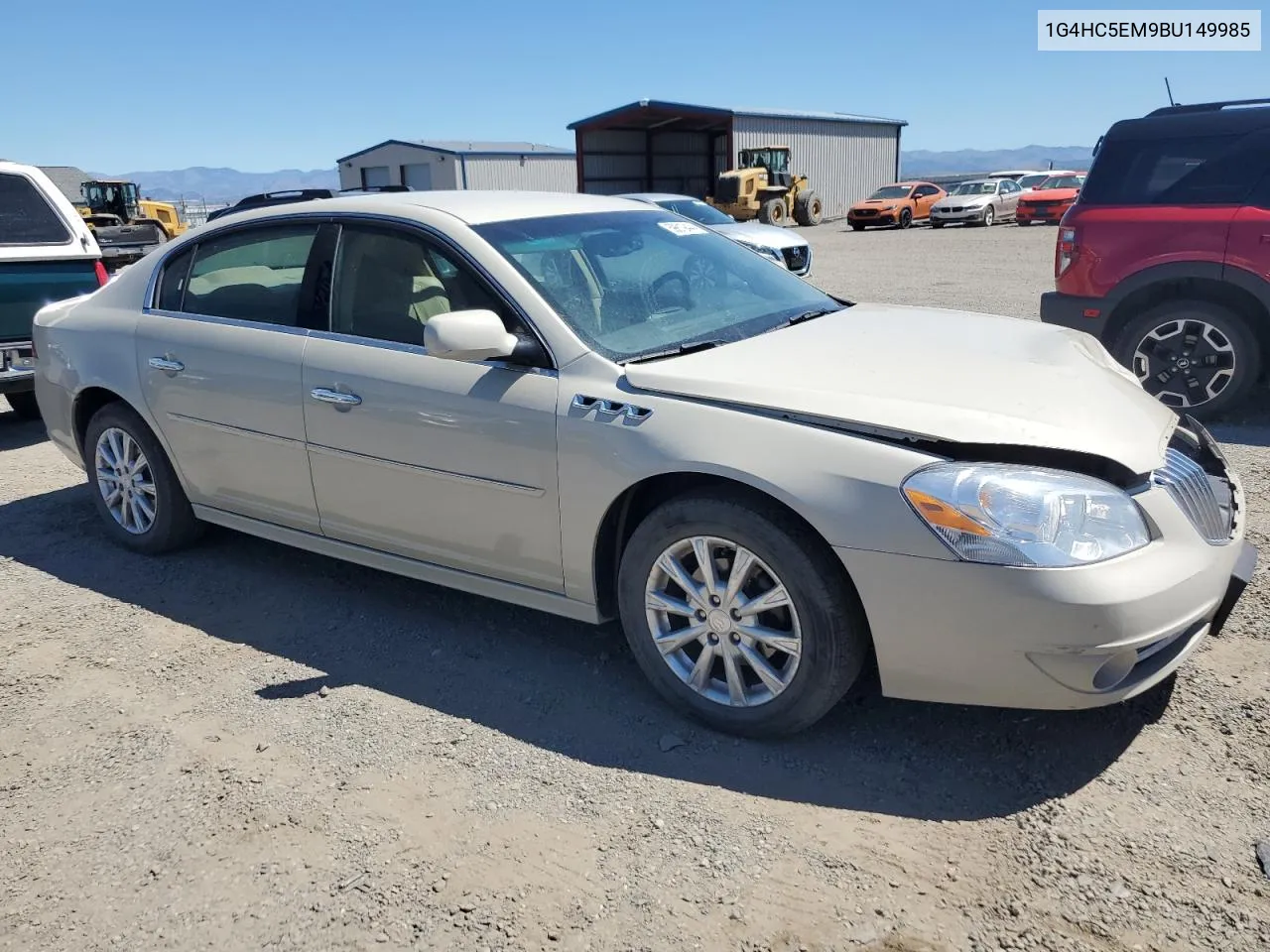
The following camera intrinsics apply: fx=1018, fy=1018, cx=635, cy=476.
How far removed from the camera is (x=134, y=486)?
4.87 meters

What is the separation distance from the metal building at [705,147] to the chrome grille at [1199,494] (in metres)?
38.1

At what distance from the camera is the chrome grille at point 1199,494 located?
114 inches

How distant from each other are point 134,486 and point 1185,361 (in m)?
6.15

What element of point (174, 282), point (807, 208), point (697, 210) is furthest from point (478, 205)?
point (807, 208)

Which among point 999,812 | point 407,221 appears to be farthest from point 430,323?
point 999,812

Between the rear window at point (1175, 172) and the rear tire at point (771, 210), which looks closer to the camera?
the rear window at point (1175, 172)

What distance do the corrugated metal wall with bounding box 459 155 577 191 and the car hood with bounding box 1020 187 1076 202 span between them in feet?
78.7

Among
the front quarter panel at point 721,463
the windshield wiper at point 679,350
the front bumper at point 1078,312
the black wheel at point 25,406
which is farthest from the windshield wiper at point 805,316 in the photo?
the black wheel at point 25,406

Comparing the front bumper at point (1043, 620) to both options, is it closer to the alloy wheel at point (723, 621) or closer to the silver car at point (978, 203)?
the alloy wheel at point (723, 621)

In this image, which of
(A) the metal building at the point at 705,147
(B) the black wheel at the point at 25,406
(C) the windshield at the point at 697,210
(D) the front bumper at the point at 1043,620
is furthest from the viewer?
(A) the metal building at the point at 705,147

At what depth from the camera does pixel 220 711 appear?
3520 mm

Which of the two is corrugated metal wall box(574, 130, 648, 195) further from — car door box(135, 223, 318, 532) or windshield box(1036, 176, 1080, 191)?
car door box(135, 223, 318, 532)

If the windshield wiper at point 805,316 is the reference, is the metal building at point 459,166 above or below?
above

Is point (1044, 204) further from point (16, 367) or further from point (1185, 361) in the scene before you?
point (16, 367)
